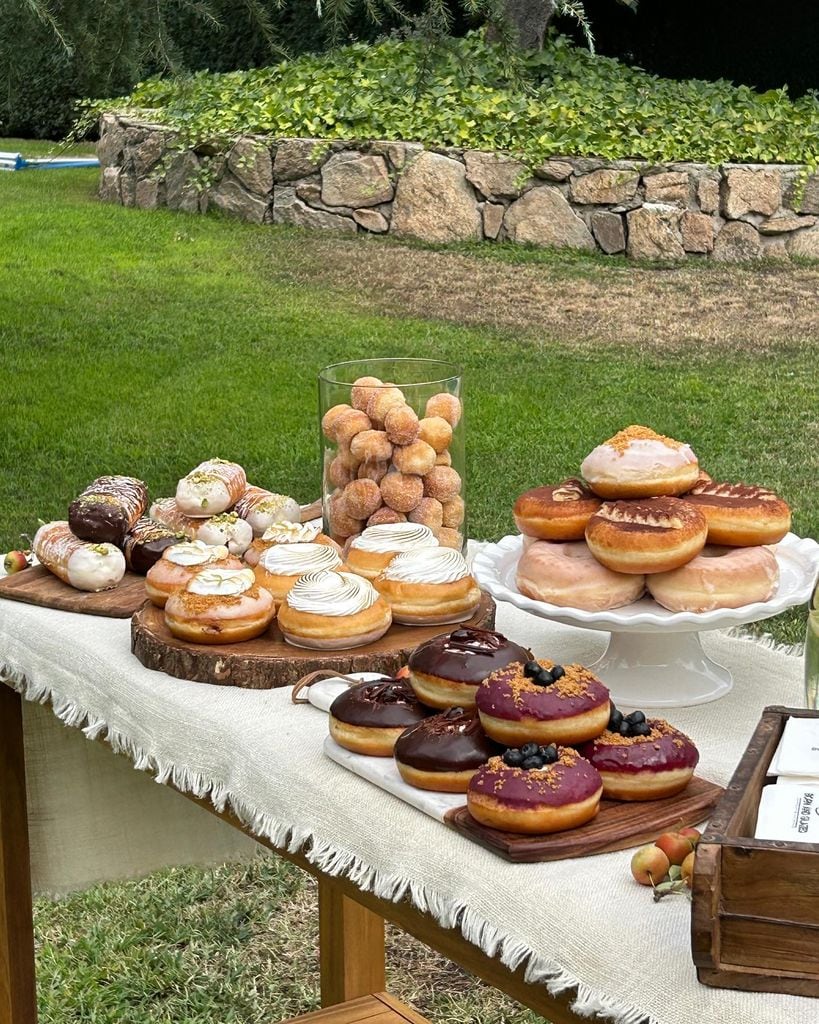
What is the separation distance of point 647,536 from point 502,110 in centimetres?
661

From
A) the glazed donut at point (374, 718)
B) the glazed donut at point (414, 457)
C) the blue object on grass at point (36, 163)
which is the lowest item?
the glazed donut at point (374, 718)

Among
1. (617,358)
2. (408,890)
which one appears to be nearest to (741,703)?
(408,890)

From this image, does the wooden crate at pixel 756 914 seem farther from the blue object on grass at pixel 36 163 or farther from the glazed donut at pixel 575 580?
the blue object on grass at pixel 36 163

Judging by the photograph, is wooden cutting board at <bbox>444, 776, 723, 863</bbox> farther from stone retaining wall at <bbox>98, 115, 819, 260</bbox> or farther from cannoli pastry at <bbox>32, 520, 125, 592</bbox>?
stone retaining wall at <bbox>98, 115, 819, 260</bbox>

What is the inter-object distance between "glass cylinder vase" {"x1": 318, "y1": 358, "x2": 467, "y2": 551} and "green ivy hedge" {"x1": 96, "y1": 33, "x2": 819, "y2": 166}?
18.0 feet

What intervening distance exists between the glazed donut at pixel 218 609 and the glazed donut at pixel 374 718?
24cm

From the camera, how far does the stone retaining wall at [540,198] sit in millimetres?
7109

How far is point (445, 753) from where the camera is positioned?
110 cm

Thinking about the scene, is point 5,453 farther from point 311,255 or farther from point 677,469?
point 677,469

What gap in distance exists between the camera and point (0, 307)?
6824 mm

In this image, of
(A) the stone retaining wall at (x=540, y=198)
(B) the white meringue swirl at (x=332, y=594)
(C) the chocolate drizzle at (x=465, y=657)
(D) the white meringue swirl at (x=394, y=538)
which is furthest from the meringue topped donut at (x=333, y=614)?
(A) the stone retaining wall at (x=540, y=198)

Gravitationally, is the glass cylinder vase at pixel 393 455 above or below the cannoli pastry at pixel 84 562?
above

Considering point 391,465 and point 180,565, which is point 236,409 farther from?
point 180,565

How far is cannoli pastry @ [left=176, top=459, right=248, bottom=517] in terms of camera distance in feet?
5.73
